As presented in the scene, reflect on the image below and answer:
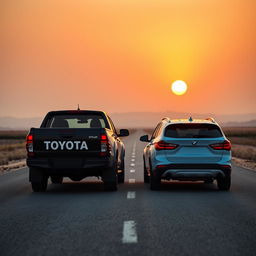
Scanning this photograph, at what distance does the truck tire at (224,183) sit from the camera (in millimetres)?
12851

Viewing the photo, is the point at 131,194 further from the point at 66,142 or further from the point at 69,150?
the point at 66,142

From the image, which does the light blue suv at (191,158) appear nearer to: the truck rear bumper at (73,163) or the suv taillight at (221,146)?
the suv taillight at (221,146)

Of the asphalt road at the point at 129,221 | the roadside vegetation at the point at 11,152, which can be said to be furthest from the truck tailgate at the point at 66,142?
the roadside vegetation at the point at 11,152

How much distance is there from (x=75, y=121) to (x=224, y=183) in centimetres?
401

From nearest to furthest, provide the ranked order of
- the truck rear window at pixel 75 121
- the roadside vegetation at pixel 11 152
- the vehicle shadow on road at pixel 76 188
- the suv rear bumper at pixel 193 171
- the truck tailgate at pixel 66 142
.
Answer: the truck tailgate at pixel 66 142
the suv rear bumper at pixel 193 171
the vehicle shadow on road at pixel 76 188
the truck rear window at pixel 75 121
the roadside vegetation at pixel 11 152

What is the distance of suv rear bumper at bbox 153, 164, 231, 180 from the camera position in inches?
493

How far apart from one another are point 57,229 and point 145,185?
686 cm

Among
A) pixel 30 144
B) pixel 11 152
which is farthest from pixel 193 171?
pixel 11 152

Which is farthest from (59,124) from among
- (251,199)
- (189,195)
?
(251,199)

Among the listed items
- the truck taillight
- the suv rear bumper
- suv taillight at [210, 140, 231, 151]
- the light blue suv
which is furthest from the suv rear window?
the truck taillight

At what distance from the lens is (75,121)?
14242 mm

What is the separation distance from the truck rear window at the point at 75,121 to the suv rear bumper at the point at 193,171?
2036mm

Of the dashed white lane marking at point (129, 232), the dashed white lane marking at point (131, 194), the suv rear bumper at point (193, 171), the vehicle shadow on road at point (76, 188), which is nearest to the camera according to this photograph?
the dashed white lane marking at point (129, 232)

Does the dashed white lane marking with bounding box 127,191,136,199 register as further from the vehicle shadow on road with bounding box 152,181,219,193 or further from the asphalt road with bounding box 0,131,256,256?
the vehicle shadow on road with bounding box 152,181,219,193
